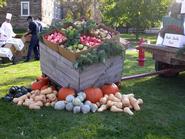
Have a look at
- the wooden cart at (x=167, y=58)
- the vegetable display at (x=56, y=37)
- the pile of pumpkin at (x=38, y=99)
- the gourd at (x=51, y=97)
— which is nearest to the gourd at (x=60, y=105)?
the pile of pumpkin at (x=38, y=99)

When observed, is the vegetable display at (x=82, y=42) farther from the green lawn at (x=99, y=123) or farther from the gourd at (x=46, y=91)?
the green lawn at (x=99, y=123)

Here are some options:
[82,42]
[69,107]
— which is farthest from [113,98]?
[82,42]

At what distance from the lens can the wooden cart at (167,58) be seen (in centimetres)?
897

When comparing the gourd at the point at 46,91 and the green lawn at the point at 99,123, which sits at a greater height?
the gourd at the point at 46,91

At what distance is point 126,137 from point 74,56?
6.45ft

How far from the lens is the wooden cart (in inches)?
353

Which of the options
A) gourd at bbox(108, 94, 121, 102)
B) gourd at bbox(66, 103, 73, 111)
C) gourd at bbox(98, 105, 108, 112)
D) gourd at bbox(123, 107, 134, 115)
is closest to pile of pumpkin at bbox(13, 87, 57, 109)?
gourd at bbox(66, 103, 73, 111)

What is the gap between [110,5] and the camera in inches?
1314

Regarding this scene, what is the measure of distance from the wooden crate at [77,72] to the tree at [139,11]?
77.3 ft

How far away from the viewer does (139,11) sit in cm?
3169

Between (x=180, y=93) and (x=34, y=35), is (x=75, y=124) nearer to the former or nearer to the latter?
(x=180, y=93)

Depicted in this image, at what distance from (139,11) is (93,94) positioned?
81.8ft

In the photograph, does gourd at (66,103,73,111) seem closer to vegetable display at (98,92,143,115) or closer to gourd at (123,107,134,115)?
vegetable display at (98,92,143,115)

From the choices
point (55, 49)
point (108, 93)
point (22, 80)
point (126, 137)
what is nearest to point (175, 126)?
point (126, 137)
